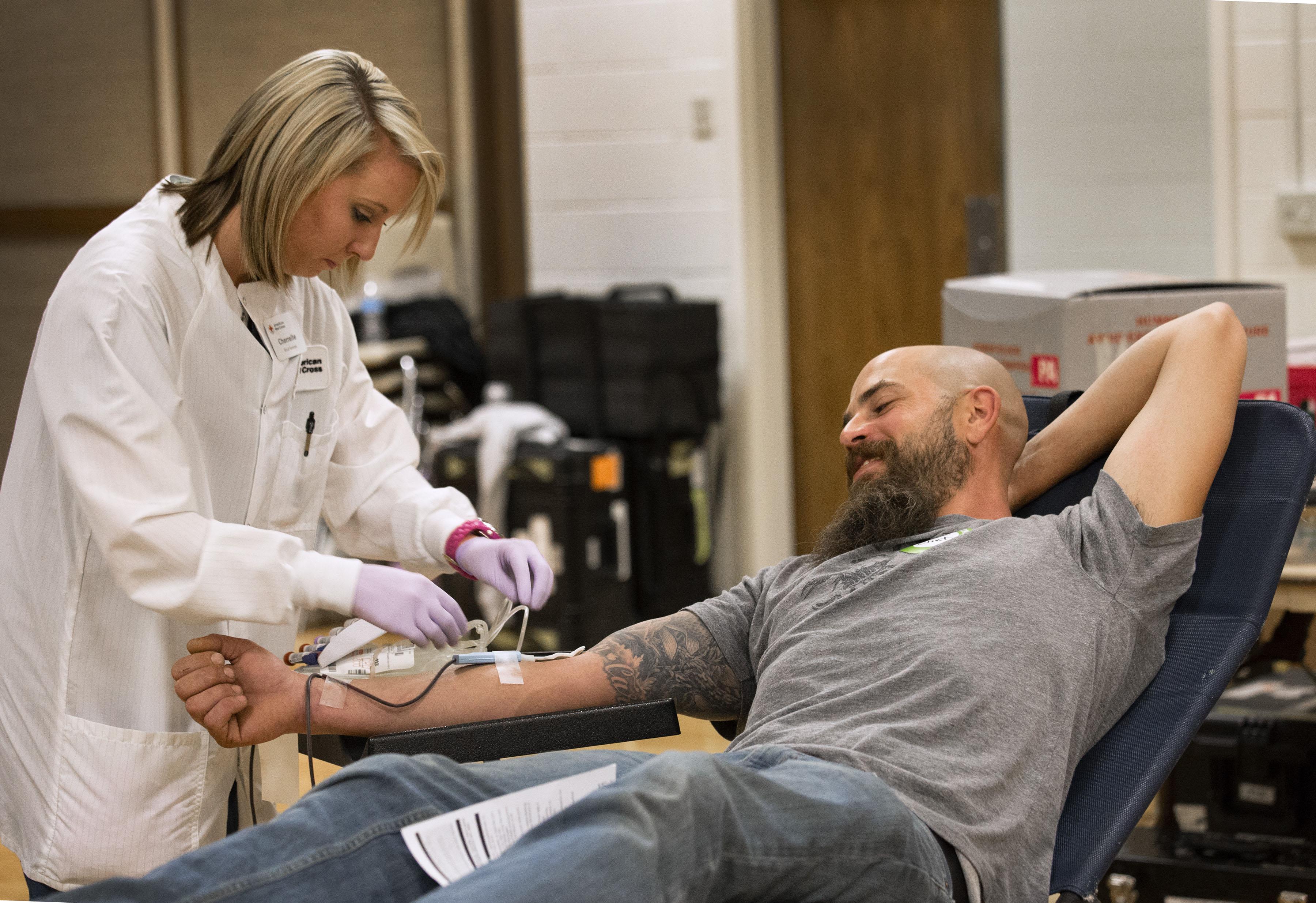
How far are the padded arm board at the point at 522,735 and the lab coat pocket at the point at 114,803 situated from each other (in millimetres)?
189

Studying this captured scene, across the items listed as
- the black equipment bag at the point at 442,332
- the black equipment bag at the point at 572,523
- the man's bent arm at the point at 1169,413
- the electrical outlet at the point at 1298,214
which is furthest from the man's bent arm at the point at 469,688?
the black equipment bag at the point at 442,332

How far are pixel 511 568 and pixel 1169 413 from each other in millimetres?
838

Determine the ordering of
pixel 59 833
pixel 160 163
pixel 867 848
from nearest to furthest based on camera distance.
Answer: pixel 867 848, pixel 59 833, pixel 160 163

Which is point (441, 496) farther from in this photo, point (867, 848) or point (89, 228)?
point (89, 228)

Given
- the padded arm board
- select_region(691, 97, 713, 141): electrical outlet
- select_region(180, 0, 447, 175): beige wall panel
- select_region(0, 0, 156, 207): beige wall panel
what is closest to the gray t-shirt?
the padded arm board

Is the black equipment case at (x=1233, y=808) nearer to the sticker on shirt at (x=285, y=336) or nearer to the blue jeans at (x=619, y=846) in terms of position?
the blue jeans at (x=619, y=846)

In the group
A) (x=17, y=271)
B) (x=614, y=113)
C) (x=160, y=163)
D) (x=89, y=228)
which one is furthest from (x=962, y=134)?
(x=17, y=271)

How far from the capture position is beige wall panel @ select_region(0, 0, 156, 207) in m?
4.74

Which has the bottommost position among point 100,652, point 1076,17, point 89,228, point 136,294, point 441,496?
point 100,652

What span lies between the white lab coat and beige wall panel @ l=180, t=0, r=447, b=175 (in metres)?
3.11

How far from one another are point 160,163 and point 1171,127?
11.2 ft

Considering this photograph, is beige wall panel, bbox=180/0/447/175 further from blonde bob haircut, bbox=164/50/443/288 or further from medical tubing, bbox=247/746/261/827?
medical tubing, bbox=247/746/261/827

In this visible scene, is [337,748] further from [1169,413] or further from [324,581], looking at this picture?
[1169,413]

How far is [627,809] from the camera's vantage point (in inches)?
45.3
